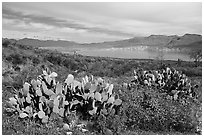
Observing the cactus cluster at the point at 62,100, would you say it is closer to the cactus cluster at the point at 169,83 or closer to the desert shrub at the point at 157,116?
the desert shrub at the point at 157,116

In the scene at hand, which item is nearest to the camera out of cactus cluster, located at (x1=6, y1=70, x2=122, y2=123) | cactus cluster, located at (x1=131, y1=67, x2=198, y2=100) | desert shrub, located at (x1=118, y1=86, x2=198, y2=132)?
cactus cluster, located at (x1=6, y1=70, x2=122, y2=123)

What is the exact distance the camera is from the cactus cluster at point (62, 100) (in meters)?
5.80

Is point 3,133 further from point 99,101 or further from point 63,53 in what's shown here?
point 63,53

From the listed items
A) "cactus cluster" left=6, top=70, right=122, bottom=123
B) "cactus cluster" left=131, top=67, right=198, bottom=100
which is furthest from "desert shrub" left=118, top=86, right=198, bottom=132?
"cactus cluster" left=131, top=67, right=198, bottom=100

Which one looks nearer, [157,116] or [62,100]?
[62,100]

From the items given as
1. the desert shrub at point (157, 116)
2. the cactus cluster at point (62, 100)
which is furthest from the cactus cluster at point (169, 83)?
the cactus cluster at point (62, 100)

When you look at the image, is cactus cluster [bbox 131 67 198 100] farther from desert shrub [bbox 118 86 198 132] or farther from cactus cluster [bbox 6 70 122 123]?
cactus cluster [bbox 6 70 122 123]

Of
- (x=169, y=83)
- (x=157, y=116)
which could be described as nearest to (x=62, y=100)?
(x=157, y=116)

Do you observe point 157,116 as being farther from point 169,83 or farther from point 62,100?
point 169,83

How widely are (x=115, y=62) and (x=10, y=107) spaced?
11.5 meters

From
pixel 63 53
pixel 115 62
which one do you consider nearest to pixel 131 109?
pixel 115 62

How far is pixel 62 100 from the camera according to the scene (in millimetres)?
5840

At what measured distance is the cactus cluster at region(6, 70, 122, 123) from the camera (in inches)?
229

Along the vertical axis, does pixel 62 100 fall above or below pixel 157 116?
above
